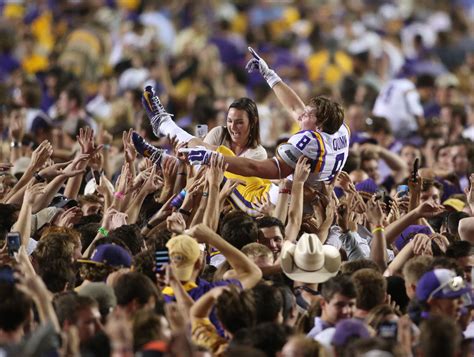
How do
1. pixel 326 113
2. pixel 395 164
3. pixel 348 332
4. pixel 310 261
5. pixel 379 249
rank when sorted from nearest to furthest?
pixel 348 332
pixel 310 261
pixel 379 249
pixel 326 113
pixel 395 164

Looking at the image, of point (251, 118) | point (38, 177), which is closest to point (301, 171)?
point (251, 118)

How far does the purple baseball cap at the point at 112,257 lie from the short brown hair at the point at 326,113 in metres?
2.38

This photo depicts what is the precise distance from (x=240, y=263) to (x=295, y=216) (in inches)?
58.0

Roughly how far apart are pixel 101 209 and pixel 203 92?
914 centimetres

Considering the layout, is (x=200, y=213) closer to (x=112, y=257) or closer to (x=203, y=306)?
(x=112, y=257)

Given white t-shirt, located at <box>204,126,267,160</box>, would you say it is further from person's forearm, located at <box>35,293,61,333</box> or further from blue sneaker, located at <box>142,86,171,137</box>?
person's forearm, located at <box>35,293,61,333</box>

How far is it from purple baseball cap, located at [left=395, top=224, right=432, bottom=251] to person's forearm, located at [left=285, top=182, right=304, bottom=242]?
917 millimetres

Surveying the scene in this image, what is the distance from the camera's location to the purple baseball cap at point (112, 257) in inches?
335

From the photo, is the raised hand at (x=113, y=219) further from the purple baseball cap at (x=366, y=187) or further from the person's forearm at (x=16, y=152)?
the person's forearm at (x=16, y=152)

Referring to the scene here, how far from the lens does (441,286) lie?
25.6 ft

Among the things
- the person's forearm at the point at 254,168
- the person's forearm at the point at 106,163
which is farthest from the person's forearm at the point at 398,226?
the person's forearm at the point at 106,163

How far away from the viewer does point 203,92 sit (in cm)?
1994

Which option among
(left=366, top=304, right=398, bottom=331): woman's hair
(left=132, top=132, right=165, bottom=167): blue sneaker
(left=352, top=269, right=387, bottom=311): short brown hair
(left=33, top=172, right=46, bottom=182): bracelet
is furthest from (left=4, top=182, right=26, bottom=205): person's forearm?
(left=366, top=304, right=398, bottom=331): woman's hair

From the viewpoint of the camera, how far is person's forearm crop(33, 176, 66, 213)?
10375 millimetres
